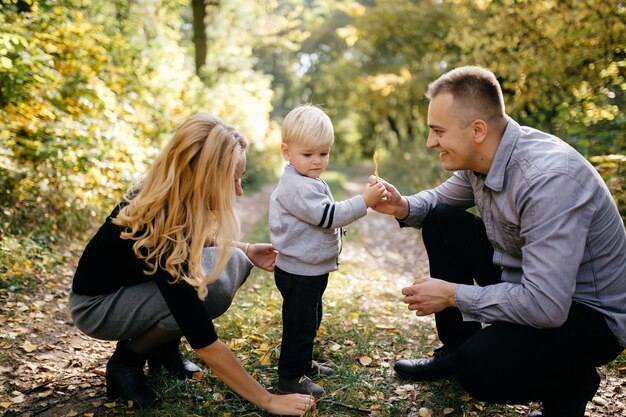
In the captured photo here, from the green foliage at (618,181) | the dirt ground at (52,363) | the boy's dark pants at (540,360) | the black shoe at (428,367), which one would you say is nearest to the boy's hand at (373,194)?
the boy's dark pants at (540,360)

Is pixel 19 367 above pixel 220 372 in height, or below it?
below

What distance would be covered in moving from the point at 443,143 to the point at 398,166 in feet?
43.8

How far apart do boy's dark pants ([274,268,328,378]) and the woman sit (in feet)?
0.66

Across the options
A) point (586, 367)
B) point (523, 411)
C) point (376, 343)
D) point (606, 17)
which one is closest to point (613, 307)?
point (586, 367)

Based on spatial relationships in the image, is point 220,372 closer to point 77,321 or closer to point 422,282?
point 77,321

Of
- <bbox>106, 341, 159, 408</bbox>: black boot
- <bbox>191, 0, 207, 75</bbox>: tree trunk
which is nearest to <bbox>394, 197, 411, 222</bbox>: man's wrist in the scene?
<bbox>106, 341, 159, 408</bbox>: black boot

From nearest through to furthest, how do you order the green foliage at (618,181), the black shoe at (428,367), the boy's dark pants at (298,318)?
the boy's dark pants at (298,318), the black shoe at (428,367), the green foliage at (618,181)

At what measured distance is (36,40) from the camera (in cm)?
513

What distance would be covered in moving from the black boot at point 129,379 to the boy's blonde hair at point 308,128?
4.88 ft

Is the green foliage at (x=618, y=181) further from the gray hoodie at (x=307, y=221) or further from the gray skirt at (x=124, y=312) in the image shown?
the gray skirt at (x=124, y=312)

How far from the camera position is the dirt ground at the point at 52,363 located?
107 inches

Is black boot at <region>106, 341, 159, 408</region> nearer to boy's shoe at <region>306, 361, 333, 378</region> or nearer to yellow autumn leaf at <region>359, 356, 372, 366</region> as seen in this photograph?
boy's shoe at <region>306, 361, 333, 378</region>

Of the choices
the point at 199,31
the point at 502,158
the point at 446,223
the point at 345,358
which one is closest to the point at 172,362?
the point at 345,358

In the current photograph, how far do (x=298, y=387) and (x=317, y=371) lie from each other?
30 cm
